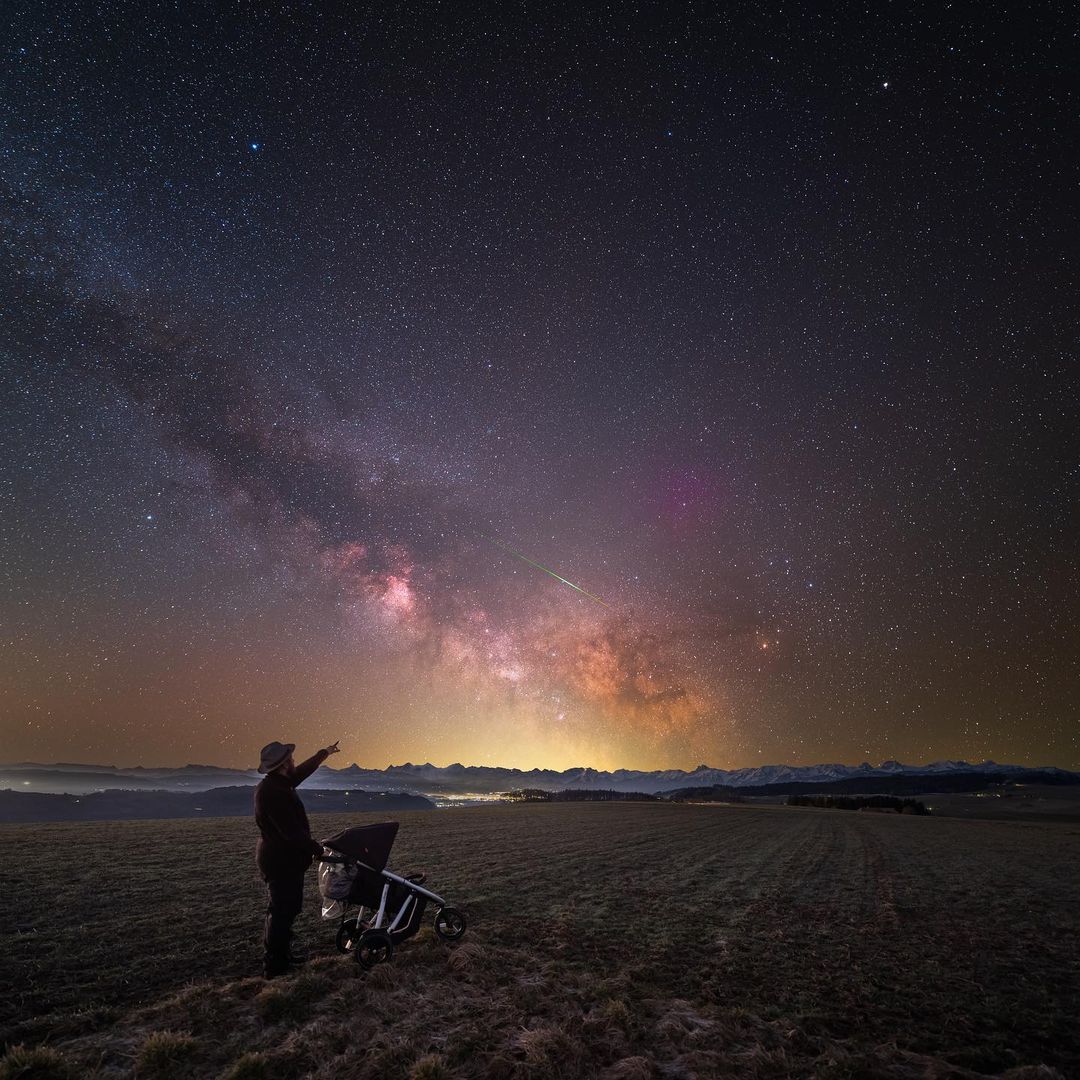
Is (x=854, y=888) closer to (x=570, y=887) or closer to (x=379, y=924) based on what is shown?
(x=570, y=887)

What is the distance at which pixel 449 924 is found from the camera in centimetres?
862

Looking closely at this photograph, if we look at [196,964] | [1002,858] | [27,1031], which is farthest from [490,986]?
[1002,858]

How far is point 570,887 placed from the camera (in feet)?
46.1

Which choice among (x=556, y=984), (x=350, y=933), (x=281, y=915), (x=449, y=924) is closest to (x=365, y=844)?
(x=281, y=915)

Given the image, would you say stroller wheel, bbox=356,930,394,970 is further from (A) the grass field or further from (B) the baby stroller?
(A) the grass field

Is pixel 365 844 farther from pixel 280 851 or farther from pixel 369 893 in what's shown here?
pixel 280 851

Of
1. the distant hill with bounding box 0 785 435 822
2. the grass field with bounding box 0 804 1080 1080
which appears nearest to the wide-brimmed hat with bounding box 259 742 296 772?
the grass field with bounding box 0 804 1080 1080

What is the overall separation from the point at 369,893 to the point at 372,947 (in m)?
→ 0.68

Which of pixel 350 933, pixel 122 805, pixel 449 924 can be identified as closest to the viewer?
pixel 350 933

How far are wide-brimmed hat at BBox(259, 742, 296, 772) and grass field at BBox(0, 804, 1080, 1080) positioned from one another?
2.36 meters

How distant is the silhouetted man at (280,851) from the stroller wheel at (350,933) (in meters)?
0.73

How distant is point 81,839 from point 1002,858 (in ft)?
131

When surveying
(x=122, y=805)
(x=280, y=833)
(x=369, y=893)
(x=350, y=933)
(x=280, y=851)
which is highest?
(x=280, y=833)

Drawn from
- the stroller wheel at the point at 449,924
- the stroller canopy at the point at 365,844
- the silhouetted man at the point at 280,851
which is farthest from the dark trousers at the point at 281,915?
the stroller wheel at the point at 449,924
